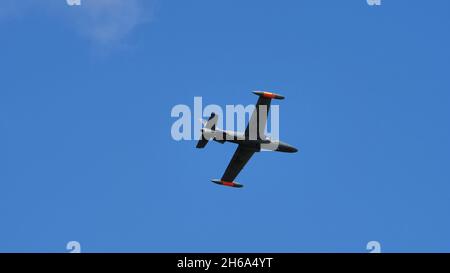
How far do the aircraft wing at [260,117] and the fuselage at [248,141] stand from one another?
0.52 meters

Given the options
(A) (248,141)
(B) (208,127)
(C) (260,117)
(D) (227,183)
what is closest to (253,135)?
(A) (248,141)

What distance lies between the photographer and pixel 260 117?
80250mm

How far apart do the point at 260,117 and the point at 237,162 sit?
29.1 ft

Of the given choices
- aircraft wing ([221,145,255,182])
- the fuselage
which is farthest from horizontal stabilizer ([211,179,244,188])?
the fuselage

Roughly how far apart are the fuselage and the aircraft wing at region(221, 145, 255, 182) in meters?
2.33

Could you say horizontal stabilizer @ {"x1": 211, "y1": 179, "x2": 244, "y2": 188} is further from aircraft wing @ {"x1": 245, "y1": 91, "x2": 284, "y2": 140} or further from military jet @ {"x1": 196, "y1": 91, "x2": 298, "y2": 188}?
aircraft wing @ {"x1": 245, "y1": 91, "x2": 284, "y2": 140}

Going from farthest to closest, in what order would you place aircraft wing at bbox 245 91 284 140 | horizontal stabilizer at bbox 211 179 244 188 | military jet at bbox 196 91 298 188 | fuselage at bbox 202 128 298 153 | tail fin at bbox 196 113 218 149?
horizontal stabilizer at bbox 211 179 244 188
fuselage at bbox 202 128 298 153
aircraft wing at bbox 245 91 284 140
military jet at bbox 196 91 298 188
tail fin at bbox 196 113 218 149

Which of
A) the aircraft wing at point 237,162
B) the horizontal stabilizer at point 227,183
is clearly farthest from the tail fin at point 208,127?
the horizontal stabilizer at point 227,183

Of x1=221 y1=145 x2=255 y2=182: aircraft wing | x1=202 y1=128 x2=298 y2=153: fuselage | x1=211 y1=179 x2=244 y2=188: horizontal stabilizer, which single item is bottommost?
x1=211 y1=179 x2=244 y2=188: horizontal stabilizer

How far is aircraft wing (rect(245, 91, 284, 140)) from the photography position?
7900cm

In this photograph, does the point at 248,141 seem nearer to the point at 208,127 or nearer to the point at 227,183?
the point at 208,127

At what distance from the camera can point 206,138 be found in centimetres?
7919
